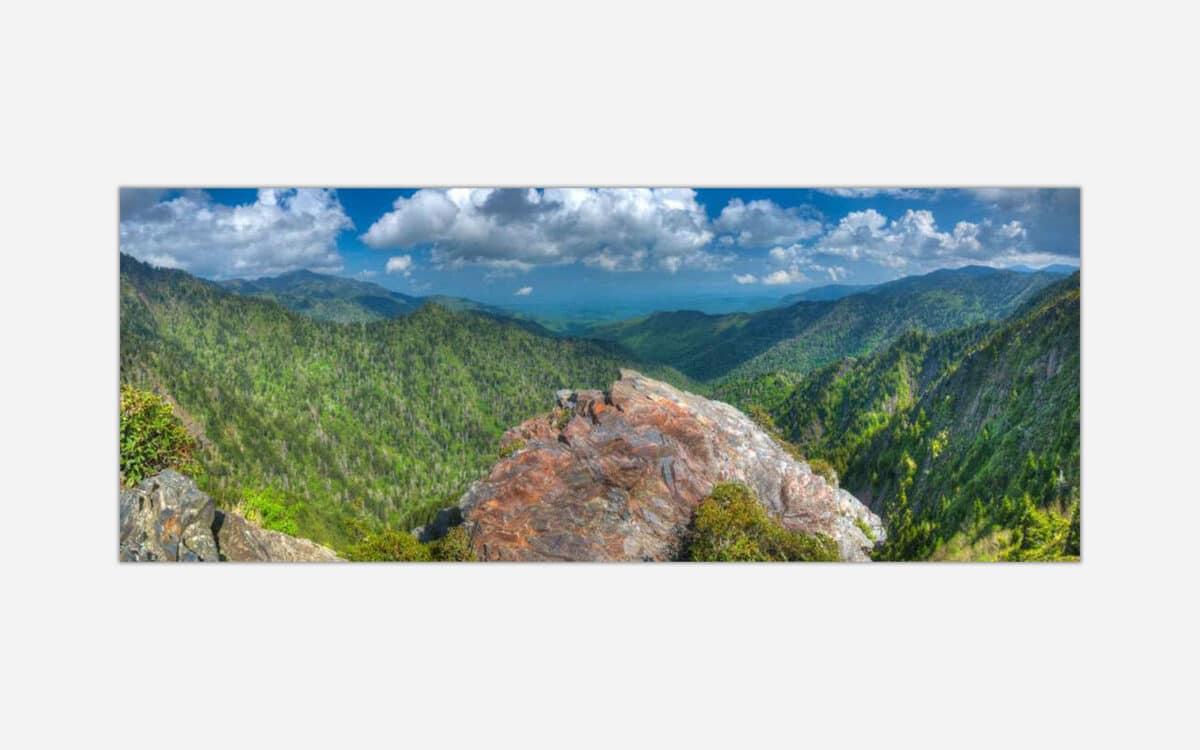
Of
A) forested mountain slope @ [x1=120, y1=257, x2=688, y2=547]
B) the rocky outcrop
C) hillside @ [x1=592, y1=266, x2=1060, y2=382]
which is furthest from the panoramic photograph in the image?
forested mountain slope @ [x1=120, y1=257, x2=688, y2=547]

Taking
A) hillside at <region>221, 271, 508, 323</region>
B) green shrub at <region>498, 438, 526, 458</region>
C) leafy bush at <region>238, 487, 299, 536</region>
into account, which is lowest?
leafy bush at <region>238, 487, 299, 536</region>

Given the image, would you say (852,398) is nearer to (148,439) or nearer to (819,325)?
(819,325)

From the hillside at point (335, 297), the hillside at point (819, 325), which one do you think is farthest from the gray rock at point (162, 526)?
the hillside at point (819, 325)

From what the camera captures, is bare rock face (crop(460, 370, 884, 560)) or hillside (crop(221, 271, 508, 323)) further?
hillside (crop(221, 271, 508, 323))

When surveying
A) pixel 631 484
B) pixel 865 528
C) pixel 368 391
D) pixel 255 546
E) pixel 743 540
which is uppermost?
pixel 368 391

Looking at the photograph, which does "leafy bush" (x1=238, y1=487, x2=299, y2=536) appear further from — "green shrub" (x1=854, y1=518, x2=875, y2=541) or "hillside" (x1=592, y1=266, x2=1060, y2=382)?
"green shrub" (x1=854, y1=518, x2=875, y2=541)

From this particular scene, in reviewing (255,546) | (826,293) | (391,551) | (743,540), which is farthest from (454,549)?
(826,293)
